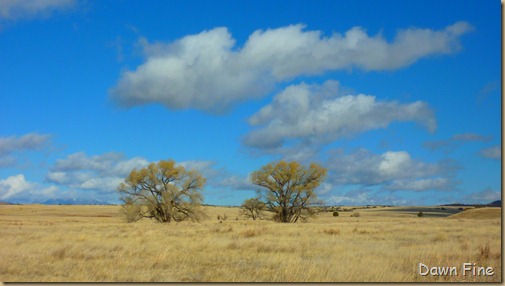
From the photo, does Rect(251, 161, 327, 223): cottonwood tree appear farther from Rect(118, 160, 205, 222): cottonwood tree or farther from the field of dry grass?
the field of dry grass

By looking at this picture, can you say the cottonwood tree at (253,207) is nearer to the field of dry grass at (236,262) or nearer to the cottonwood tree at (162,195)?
the cottonwood tree at (162,195)

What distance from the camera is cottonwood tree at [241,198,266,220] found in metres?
58.6

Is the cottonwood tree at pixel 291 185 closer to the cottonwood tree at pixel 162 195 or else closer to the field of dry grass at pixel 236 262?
the cottonwood tree at pixel 162 195

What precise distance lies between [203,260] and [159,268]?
1772 millimetres

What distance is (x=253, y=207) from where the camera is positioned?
59.1 metres

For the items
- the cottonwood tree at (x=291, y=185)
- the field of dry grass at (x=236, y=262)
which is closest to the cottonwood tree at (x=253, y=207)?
the cottonwood tree at (x=291, y=185)

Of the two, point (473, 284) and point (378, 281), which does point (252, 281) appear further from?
point (473, 284)

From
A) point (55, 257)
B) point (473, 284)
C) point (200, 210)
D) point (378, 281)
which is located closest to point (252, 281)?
point (378, 281)

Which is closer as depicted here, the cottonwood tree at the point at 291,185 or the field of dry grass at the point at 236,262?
the field of dry grass at the point at 236,262

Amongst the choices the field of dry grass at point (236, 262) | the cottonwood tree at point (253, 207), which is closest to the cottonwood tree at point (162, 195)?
the cottonwood tree at point (253, 207)

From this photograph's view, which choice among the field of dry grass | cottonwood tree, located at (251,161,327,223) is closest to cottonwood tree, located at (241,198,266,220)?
cottonwood tree, located at (251,161,327,223)

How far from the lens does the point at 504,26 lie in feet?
33.0

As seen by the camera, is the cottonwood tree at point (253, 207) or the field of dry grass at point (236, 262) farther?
the cottonwood tree at point (253, 207)

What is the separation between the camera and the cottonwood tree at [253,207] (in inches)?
2308
